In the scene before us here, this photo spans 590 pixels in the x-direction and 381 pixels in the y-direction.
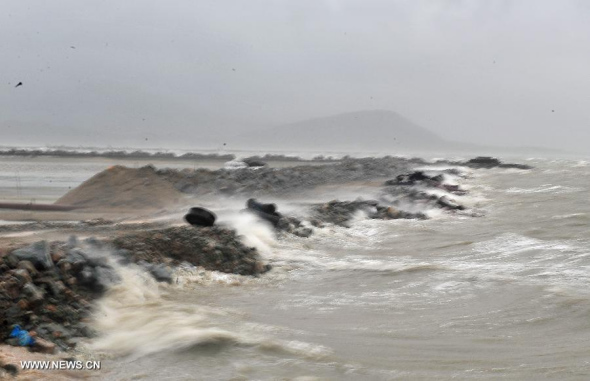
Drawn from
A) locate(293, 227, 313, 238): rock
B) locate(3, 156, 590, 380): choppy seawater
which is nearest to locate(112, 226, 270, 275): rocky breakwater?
locate(3, 156, 590, 380): choppy seawater

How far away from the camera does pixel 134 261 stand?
28.4 ft

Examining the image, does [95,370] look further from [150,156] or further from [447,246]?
[150,156]

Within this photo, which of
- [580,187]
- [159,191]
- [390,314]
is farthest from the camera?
[580,187]

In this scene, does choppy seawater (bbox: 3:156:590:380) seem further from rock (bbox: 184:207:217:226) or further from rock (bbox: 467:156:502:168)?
rock (bbox: 467:156:502:168)

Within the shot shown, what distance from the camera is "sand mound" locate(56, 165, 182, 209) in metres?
18.2

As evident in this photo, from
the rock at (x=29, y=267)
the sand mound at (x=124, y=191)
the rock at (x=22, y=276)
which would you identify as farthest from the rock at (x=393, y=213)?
the rock at (x=22, y=276)

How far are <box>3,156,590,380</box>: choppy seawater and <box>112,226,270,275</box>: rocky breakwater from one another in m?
0.38

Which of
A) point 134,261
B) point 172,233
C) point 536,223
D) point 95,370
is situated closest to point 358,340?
point 95,370

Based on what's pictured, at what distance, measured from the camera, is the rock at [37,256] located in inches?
286

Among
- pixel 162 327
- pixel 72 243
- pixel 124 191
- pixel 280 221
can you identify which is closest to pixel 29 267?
pixel 162 327

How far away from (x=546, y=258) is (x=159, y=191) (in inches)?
498

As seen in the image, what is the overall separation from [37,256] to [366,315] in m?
3.55

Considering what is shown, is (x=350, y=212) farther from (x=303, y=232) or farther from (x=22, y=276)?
(x=22, y=276)

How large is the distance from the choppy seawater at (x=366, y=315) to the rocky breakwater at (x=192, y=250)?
38 centimetres
